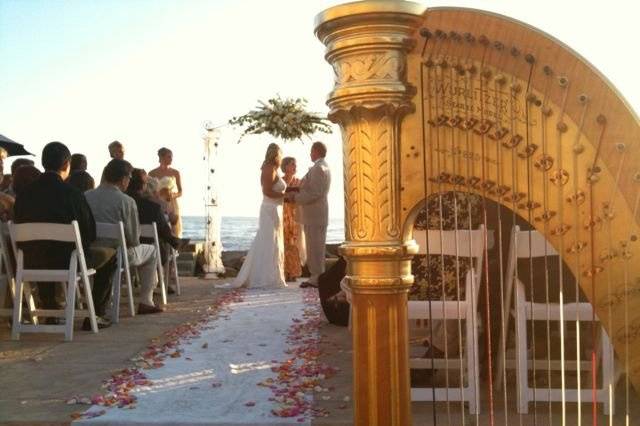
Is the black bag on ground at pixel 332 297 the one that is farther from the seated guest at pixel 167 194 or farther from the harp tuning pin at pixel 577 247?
the harp tuning pin at pixel 577 247

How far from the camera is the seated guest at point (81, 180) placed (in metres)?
6.23

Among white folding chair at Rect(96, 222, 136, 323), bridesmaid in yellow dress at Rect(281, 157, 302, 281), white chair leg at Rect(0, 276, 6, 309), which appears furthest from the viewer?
bridesmaid in yellow dress at Rect(281, 157, 302, 281)

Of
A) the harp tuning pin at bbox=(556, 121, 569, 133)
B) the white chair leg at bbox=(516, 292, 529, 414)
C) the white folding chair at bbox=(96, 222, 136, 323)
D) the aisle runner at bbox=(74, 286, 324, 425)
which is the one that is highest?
the harp tuning pin at bbox=(556, 121, 569, 133)

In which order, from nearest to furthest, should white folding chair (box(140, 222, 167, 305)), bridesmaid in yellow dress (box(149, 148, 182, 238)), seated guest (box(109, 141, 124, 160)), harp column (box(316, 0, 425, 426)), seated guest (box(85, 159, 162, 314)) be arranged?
harp column (box(316, 0, 425, 426))
seated guest (box(85, 159, 162, 314))
white folding chair (box(140, 222, 167, 305))
seated guest (box(109, 141, 124, 160))
bridesmaid in yellow dress (box(149, 148, 182, 238))

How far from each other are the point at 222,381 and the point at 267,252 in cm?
448

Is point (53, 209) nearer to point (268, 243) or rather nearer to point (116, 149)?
point (116, 149)

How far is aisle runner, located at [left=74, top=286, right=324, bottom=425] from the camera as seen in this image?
3055 millimetres

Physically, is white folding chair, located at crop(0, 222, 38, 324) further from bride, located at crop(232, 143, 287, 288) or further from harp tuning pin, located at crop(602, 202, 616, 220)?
harp tuning pin, located at crop(602, 202, 616, 220)

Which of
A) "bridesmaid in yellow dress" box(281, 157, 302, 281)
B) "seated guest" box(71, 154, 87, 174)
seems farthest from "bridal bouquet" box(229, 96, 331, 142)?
"seated guest" box(71, 154, 87, 174)

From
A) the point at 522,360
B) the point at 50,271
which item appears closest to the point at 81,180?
the point at 50,271

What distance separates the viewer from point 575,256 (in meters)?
1.65

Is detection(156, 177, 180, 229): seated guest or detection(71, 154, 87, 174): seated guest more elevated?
detection(71, 154, 87, 174): seated guest

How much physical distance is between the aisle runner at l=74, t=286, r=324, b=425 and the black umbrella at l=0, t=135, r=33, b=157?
5.08 metres

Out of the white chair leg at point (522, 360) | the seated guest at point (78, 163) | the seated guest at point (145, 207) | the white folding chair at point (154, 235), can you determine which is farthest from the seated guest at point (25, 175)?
the white chair leg at point (522, 360)
